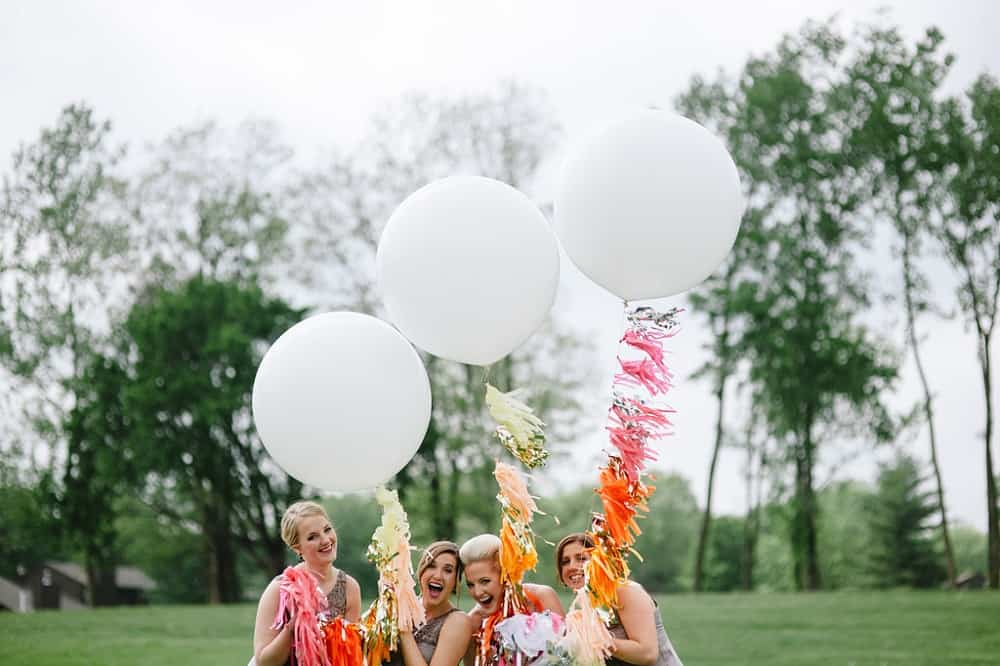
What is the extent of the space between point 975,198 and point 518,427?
1810 cm

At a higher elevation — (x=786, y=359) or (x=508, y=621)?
(x=786, y=359)

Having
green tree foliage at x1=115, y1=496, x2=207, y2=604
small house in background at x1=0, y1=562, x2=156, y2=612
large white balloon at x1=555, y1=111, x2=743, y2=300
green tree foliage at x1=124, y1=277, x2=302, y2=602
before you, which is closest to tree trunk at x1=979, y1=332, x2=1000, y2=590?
green tree foliage at x1=124, y1=277, x2=302, y2=602

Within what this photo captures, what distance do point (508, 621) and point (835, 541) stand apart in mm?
32024

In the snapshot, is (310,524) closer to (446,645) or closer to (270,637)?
(270,637)

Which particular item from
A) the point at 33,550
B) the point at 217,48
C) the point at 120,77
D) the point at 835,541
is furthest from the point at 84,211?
the point at 835,541

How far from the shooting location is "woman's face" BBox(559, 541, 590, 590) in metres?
3.68

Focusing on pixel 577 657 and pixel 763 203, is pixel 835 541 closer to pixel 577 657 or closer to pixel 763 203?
pixel 763 203

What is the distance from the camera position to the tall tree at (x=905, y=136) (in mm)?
20141

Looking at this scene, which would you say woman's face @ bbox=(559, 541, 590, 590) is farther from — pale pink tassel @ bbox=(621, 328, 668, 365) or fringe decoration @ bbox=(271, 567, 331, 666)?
fringe decoration @ bbox=(271, 567, 331, 666)

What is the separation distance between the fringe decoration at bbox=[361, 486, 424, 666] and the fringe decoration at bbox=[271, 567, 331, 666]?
0.52 ft

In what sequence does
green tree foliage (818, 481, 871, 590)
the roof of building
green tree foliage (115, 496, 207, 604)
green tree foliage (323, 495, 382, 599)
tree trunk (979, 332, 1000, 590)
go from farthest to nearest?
the roof of building, green tree foliage (818, 481, 871, 590), green tree foliage (323, 495, 382, 599), green tree foliage (115, 496, 207, 604), tree trunk (979, 332, 1000, 590)

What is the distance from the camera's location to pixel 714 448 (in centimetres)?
2133

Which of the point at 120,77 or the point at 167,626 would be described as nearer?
the point at 167,626

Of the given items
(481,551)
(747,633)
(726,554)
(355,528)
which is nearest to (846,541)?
(726,554)
